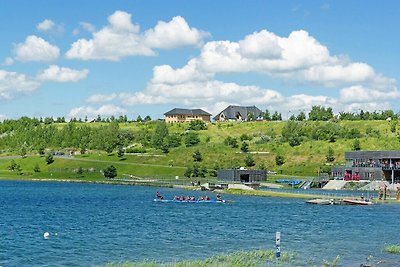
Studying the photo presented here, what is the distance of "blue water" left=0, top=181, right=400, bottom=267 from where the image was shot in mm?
64938

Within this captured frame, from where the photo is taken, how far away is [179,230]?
86.2 meters

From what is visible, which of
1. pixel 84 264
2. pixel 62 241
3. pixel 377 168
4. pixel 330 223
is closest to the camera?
pixel 84 264

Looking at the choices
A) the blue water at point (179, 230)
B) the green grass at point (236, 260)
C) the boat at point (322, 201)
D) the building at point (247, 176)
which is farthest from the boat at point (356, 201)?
→ the green grass at point (236, 260)

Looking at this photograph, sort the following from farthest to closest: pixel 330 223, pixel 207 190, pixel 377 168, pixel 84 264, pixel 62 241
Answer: pixel 377 168 < pixel 207 190 < pixel 330 223 < pixel 62 241 < pixel 84 264

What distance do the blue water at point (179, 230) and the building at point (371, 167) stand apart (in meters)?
56.5

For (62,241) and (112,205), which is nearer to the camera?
(62,241)

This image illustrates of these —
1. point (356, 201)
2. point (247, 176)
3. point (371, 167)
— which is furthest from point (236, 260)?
point (247, 176)

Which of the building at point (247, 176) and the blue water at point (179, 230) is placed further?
the building at point (247, 176)

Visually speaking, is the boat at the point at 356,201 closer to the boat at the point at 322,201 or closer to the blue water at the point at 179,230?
the boat at the point at 322,201

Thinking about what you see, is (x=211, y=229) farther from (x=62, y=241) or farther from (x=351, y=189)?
(x=351, y=189)

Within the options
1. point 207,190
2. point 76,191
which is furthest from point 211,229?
point 76,191

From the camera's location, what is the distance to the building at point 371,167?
183125mm

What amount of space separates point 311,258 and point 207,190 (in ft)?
362

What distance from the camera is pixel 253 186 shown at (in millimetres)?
182500
